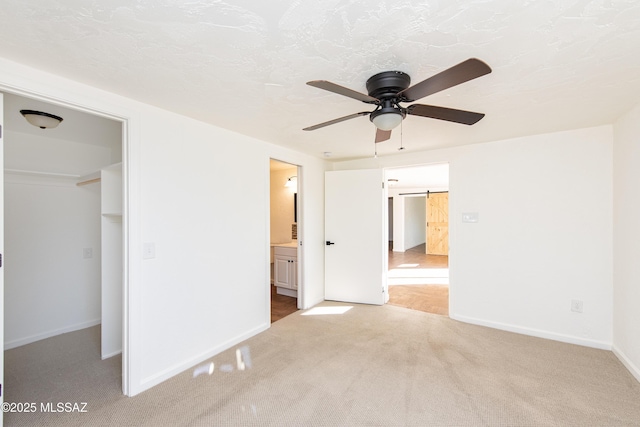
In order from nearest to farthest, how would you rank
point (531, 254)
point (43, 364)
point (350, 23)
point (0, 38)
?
point (350, 23)
point (0, 38)
point (43, 364)
point (531, 254)

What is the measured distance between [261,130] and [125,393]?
95.4 inches

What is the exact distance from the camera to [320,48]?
1.45m

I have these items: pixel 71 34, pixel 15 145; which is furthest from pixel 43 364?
pixel 71 34

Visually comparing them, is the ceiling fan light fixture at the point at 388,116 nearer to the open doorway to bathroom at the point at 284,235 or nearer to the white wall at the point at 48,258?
the open doorway to bathroom at the point at 284,235

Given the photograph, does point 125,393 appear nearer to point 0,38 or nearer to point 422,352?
point 0,38

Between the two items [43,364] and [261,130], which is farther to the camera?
[261,130]

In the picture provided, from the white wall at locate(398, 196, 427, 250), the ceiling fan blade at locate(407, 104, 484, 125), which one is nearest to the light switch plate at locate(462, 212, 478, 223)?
the ceiling fan blade at locate(407, 104, 484, 125)

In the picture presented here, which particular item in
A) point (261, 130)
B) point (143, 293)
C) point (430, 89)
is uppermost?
point (261, 130)

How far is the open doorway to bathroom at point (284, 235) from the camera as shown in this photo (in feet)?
14.8

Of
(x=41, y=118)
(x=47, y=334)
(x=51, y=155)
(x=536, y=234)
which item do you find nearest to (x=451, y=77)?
(x=536, y=234)

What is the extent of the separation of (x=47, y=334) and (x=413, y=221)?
10217 millimetres

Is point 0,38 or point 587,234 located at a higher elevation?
point 0,38

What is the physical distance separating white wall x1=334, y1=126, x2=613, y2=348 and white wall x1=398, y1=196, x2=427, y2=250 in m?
5.87

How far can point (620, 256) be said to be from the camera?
101 inches
